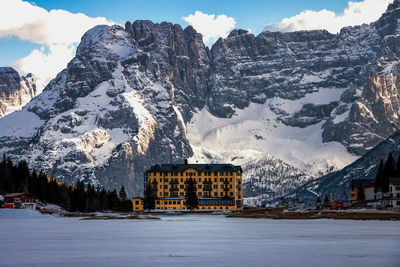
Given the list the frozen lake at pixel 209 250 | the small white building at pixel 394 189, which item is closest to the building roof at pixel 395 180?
the small white building at pixel 394 189

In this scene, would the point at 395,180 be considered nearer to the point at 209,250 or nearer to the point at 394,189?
the point at 394,189

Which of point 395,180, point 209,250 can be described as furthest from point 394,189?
point 209,250

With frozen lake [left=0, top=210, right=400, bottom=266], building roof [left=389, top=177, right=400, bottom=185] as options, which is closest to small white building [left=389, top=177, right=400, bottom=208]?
building roof [left=389, top=177, right=400, bottom=185]

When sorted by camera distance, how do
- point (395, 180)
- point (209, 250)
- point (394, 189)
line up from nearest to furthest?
point (209, 250) → point (395, 180) → point (394, 189)

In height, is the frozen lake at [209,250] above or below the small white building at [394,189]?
below

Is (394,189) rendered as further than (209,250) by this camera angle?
Yes

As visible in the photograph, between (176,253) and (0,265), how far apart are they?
706 inches

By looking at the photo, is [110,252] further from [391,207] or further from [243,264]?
[391,207]

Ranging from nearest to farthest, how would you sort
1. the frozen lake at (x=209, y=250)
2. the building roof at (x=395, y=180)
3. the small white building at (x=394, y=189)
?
the frozen lake at (x=209, y=250), the small white building at (x=394, y=189), the building roof at (x=395, y=180)

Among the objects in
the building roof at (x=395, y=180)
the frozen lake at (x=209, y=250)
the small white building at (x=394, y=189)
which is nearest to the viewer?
the frozen lake at (x=209, y=250)

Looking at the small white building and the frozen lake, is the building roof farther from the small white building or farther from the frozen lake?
the frozen lake

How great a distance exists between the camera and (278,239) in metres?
87.0

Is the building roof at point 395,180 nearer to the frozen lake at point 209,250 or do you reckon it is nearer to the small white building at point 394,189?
the small white building at point 394,189

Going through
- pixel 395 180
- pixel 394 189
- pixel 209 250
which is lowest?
pixel 209 250
